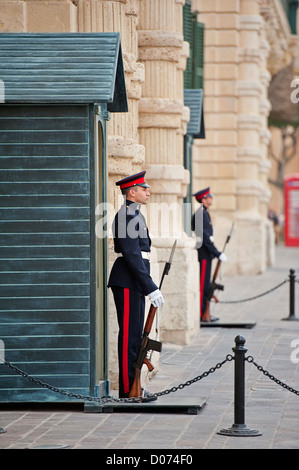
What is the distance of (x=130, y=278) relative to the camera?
10359mm

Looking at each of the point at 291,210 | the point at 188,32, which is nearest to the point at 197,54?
the point at 188,32

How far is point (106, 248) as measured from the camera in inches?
423

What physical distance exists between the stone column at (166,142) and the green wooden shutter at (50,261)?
179 inches

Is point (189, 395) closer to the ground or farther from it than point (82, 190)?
closer to the ground

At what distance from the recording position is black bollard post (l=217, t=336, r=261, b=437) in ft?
29.9

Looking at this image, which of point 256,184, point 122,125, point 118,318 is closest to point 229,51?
point 256,184

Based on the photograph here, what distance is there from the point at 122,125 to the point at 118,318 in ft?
7.43

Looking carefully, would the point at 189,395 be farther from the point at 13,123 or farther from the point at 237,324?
the point at 237,324

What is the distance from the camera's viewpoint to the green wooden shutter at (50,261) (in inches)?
395

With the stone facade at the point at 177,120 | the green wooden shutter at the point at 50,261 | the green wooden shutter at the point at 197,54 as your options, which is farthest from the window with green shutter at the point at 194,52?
the green wooden shutter at the point at 50,261

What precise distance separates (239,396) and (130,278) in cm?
162

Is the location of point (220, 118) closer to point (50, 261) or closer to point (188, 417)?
point (50, 261)

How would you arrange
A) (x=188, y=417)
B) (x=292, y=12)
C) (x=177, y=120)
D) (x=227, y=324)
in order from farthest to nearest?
(x=292, y=12)
(x=227, y=324)
(x=177, y=120)
(x=188, y=417)

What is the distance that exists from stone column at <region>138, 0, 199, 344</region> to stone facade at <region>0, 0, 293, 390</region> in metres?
0.01
